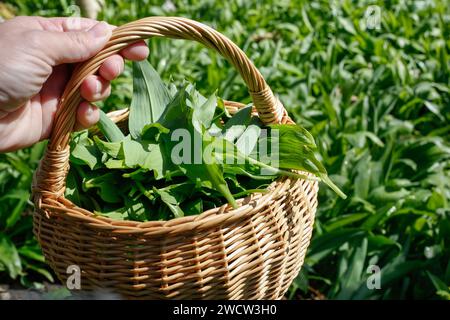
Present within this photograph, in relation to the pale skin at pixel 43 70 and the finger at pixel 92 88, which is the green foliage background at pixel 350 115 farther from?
the finger at pixel 92 88

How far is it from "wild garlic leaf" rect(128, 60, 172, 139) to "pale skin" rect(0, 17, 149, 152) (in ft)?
0.68

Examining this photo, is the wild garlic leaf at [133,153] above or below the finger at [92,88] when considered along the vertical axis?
below

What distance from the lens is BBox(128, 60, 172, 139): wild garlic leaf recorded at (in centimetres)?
190

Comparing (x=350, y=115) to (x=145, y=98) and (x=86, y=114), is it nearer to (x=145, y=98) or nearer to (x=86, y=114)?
(x=145, y=98)

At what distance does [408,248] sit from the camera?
8.12 feet

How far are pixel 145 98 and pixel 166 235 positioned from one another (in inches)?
A: 21.7

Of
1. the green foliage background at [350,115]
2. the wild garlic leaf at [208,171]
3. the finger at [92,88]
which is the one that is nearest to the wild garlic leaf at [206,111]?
the wild garlic leaf at [208,171]

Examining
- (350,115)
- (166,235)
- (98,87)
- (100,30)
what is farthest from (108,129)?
(350,115)

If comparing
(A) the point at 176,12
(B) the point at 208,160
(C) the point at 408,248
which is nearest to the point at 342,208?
(C) the point at 408,248

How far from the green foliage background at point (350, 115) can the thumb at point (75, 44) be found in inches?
44.5

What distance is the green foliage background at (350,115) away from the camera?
2477 mm

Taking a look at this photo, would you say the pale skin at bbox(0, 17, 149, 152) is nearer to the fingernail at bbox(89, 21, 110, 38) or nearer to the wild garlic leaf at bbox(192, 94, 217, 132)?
the fingernail at bbox(89, 21, 110, 38)

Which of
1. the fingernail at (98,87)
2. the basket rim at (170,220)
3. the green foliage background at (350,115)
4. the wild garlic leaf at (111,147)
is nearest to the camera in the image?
the basket rim at (170,220)

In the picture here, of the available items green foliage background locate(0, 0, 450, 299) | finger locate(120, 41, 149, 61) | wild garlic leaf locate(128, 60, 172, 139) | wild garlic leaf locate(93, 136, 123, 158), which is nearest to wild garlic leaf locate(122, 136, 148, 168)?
wild garlic leaf locate(93, 136, 123, 158)
